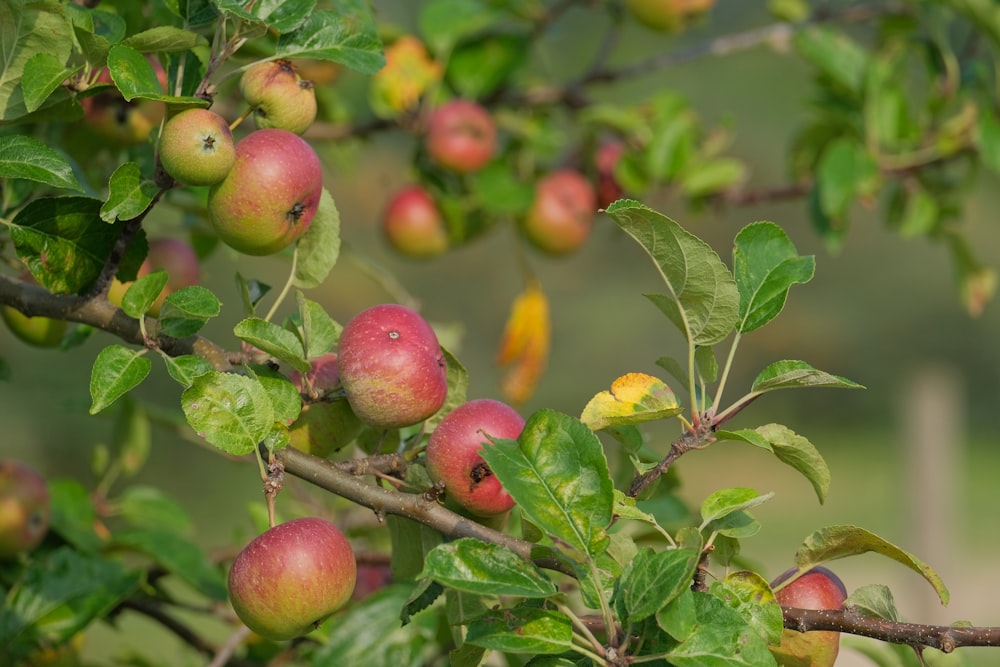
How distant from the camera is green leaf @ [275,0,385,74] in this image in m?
0.80

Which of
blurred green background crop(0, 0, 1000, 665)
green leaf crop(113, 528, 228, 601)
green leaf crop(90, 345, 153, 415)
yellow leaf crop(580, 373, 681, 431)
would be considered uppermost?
yellow leaf crop(580, 373, 681, 431)

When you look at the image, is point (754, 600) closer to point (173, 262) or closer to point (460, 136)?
point (173, 262)

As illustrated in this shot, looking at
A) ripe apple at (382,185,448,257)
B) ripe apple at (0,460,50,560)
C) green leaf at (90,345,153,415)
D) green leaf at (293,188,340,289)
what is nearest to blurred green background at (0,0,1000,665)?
ripe apple at (382,185,448,257)

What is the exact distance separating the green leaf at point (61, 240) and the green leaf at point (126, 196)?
0.07 metres

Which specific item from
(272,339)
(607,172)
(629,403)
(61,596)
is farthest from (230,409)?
(607,172)

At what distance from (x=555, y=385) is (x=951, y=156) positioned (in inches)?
259

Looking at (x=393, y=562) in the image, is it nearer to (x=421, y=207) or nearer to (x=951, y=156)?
(x=421, y=207)

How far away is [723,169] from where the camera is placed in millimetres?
1887

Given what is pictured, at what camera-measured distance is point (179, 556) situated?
1178 millimetres

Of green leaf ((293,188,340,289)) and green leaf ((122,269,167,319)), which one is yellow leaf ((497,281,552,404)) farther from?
green leaf ((122,269,167,319))

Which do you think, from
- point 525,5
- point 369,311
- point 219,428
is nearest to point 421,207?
point 525,5

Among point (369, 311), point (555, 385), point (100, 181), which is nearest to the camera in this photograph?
point (369, 311)

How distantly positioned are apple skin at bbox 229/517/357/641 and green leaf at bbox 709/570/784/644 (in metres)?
0.25

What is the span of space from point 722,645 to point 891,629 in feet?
0.39
